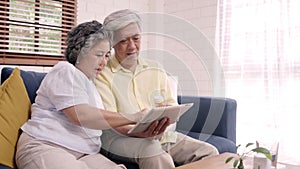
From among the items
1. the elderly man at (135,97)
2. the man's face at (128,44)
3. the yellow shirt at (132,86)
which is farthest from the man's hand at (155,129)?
the man's face at (128,44)

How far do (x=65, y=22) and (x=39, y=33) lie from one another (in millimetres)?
266

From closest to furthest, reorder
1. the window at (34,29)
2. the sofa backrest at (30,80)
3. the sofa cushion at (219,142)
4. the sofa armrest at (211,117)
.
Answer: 1. the sofa backrest at (30,80)
2. the sofa cushion at (219,142)
3. the sofa armrest at (211,117)
4. the window at (34,29)

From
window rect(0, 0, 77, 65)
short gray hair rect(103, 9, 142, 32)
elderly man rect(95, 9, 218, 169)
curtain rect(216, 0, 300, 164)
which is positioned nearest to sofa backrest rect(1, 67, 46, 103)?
elderly man rect(95, 9, 218, 169)

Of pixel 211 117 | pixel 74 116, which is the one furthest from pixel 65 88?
pixel 211 117

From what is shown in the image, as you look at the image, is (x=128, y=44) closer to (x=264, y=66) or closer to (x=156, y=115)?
(x=156, y=115)

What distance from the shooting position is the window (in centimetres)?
269

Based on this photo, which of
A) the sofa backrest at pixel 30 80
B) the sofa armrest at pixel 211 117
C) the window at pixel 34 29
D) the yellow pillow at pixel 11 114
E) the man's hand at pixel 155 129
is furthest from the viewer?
the window at pixel 34 29

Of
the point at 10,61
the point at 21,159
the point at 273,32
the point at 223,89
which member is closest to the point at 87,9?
the point at 10,61

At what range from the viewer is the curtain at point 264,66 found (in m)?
2.86

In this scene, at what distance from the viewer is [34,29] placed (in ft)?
9.43

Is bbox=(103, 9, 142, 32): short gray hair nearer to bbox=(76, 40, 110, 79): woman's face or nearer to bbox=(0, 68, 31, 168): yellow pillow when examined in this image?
bbox=(76, 40, 110, 79): woman's face

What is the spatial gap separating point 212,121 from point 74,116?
1390 millimetres

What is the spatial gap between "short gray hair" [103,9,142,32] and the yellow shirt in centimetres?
17

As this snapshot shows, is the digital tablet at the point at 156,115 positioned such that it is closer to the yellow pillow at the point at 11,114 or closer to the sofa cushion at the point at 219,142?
the yellow pillow at the point at 11,114
